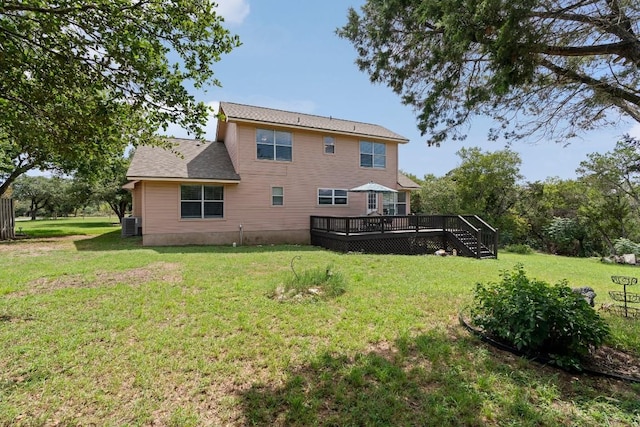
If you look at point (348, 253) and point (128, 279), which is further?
point (348, 253)

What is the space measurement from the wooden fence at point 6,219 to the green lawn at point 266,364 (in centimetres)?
1329

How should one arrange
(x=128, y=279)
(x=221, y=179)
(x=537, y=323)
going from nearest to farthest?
(x=537, y=323)
(x=128, y=279)
(x=221, y=179)

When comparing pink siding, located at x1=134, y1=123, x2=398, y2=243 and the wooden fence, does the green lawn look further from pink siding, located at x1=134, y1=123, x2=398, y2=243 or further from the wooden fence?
the wooden fence

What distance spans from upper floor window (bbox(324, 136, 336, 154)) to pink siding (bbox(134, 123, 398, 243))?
18 cm

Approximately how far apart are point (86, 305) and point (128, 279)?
1787 millimetres

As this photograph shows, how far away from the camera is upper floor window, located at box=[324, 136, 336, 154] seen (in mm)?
15916

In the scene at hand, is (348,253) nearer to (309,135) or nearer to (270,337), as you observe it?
(309,135)

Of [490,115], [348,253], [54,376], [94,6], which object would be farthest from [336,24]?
[348,253]

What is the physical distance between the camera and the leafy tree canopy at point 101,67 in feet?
11.5

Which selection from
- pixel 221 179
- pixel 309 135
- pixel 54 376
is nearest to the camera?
pixel 54 376

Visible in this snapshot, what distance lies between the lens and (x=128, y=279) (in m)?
7.00

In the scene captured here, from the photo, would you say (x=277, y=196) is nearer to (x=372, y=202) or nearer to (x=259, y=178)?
(x=259, y=178)

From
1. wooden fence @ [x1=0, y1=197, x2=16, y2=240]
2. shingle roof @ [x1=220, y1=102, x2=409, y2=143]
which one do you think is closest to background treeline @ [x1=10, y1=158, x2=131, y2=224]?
wooden fence @ [x1=0, y1=197, x2=16, y2=240]

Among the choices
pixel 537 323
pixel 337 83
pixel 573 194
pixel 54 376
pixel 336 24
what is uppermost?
pixel 337 83
